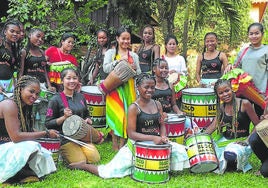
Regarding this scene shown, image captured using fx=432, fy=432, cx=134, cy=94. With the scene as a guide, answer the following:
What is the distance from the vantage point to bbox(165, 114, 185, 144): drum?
5.38 meters

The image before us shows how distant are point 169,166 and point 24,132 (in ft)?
5.35

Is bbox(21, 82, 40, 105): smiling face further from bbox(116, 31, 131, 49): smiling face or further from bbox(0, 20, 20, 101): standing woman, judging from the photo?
bbox(116, 31, 131, 49): smiling face

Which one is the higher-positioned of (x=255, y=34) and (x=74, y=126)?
(x=255, y=34)

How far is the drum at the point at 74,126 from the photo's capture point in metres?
5.05

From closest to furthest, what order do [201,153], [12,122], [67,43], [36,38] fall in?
[12,122]
[201,153]
[36,38]
[67,43]

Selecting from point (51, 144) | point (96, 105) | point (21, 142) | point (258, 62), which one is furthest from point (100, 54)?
point (21, 142)

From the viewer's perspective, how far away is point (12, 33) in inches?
225

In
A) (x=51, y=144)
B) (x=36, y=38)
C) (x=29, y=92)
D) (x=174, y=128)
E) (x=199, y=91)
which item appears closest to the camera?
(x=29, y=92)

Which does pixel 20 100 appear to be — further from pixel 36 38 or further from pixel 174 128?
pixel 174 128

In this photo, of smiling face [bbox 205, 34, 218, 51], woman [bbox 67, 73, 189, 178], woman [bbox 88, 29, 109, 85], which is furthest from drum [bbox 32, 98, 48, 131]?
smiling face [bbox 205, 34, 218, 51]

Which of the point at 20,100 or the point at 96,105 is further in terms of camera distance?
the point at 96,105

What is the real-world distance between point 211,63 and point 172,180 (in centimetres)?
251

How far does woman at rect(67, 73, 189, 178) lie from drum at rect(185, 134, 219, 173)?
0.08 meters

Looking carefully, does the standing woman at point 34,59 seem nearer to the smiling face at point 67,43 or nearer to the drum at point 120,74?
the smiling face at point 67,43
